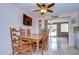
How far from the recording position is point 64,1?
180 cm

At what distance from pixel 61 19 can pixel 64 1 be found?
25cm

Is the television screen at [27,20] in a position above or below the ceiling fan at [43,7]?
below

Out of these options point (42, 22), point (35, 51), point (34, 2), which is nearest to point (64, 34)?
point (42, 22)

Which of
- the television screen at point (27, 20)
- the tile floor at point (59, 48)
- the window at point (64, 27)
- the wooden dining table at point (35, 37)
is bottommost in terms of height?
the tile floor at point (59, 48)

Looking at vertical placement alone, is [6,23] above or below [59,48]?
above

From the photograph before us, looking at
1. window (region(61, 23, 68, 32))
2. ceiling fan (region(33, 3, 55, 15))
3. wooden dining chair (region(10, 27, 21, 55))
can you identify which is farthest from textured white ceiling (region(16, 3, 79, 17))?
wooden dining chair (region(10, 27, 21, 55))

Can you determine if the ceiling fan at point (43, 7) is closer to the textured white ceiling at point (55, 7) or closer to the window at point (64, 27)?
the textured white ceiling at point (55, 7)

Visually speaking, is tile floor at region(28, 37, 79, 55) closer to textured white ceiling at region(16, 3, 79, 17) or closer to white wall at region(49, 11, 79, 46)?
white wall at region(49, 11, 79, 46)

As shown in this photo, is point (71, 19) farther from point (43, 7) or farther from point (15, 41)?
point (15, 41)

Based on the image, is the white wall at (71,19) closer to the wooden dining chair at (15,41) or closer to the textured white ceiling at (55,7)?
the textured white ceiling at (55,7)

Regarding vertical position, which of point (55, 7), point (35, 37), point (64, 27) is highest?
point (55, 7)

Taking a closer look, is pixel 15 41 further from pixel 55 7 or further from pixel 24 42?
pixel 55 7

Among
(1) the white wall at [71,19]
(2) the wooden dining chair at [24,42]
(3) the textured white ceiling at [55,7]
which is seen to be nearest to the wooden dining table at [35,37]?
(2) the wooden dining chair at [24,42]

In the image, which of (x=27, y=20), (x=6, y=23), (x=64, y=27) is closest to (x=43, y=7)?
(x=27, y=20)
